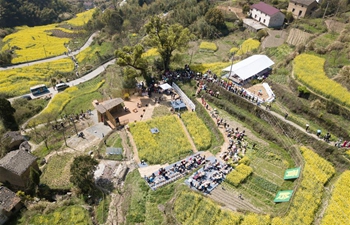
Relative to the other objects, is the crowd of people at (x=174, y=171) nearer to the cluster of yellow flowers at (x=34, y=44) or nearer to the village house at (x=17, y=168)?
the village house at (x=17, y=168)

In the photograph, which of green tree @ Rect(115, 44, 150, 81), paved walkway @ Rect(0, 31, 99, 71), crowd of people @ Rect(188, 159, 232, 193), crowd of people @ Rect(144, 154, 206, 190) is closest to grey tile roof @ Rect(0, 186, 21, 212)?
crowd of people @ Rect(144, 154, 206, 190)

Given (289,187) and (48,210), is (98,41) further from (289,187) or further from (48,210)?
(289,187)

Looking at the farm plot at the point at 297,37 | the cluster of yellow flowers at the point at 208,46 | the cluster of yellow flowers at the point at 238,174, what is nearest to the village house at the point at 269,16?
the farm plot at the point at 297,37

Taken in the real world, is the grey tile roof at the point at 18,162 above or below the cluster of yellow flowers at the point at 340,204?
below

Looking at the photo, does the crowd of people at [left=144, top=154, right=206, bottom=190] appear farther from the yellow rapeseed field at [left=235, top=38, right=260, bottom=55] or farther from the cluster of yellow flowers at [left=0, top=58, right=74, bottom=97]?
the cluster of yellow flowers at [left=0, top=58, right=74, bottom=97]

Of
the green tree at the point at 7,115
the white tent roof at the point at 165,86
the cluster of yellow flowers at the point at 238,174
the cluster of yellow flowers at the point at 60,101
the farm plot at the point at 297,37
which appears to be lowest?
the cluster of yellow flowers at the point at 60,101

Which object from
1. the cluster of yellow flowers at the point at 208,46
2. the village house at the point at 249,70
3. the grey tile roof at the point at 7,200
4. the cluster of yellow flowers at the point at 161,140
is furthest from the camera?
the cluster of yellow flowers at the point at 208,46

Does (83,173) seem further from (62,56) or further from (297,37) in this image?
(62,56)

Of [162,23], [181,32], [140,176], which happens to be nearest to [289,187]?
[140,176]
